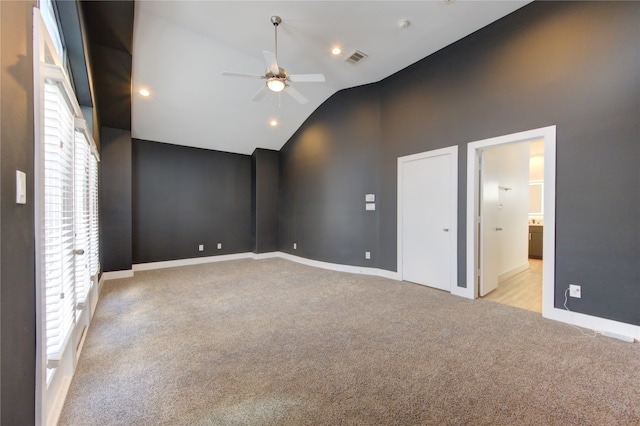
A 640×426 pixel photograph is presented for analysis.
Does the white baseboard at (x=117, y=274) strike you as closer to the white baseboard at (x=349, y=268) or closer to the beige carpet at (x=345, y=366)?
the beige carpet at (x=345, y=366)

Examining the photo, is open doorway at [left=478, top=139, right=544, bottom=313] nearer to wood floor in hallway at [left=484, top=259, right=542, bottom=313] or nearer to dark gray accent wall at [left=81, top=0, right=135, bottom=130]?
wood floor in hallway at [left=484, top=259, right=542, bottom=313]

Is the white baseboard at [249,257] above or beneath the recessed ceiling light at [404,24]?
beneath

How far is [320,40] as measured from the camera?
138 inches

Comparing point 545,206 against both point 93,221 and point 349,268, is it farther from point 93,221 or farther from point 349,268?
point 93,221

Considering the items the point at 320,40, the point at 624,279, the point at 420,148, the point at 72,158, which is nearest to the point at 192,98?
the point at 320,40

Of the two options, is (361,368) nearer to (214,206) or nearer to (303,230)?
(303,230)

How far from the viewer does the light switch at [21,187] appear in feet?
3.21

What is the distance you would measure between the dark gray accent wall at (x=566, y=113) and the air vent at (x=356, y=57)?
0.79 m

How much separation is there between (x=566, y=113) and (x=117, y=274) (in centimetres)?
676

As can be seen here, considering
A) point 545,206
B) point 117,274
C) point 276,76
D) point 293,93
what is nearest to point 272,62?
point 276,76

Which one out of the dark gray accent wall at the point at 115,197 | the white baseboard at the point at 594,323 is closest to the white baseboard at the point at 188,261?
the dark gray accent wall at the point at 115,197

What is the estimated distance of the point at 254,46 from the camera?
3.70 m

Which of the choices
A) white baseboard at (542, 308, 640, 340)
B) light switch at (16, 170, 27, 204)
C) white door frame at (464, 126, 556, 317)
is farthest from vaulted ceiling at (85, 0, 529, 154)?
white baseboard at (542, 308, 640, 340)

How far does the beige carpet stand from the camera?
152 centimetres
